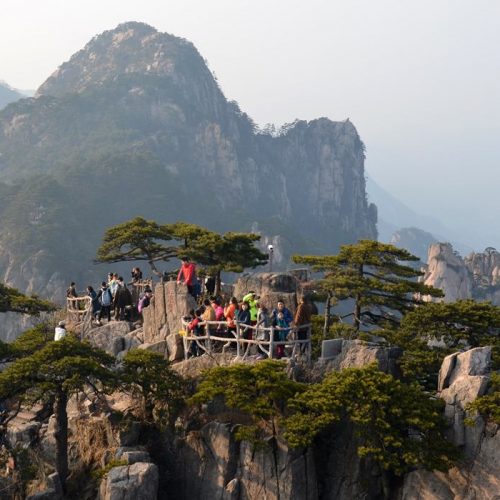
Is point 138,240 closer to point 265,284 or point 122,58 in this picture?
point 265,284

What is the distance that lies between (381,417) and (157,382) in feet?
18.4

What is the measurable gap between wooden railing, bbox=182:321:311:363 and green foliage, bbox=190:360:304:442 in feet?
2.41

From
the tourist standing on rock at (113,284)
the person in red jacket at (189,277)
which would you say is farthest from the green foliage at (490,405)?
the tourist standing on rock at (113,284)

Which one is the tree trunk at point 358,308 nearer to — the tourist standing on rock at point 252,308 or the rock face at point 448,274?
the tourist standing on rock at point 252,308

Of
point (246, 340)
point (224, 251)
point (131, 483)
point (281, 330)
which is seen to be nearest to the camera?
point (131, 483)

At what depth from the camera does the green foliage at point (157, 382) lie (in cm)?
1722

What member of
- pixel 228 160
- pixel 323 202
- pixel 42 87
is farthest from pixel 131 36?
pixel 323 202

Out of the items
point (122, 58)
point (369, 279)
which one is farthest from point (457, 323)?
point (122, 58)

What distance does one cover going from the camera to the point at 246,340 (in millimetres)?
16797

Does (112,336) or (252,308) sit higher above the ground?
(252,308)

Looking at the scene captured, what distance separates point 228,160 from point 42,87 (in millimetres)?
59184

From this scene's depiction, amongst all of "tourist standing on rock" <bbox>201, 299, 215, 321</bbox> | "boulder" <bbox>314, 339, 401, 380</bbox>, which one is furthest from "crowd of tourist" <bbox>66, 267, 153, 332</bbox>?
"boulder" <bbox>314, 339, 401, 380</bbox>

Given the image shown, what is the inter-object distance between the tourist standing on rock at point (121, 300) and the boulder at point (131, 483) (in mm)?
7942

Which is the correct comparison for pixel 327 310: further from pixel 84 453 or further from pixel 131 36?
pixel 131 36
